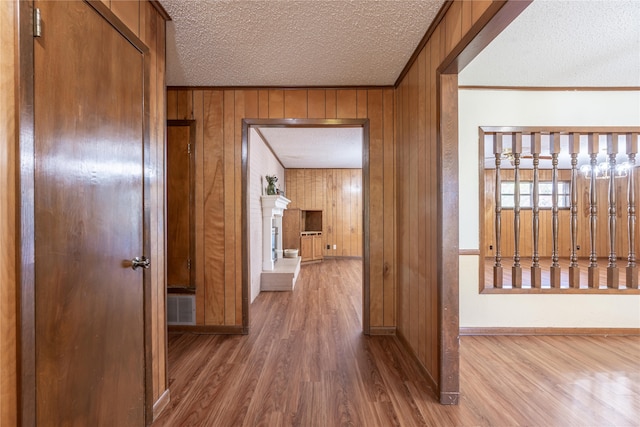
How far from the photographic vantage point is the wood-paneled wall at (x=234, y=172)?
2.93 meters

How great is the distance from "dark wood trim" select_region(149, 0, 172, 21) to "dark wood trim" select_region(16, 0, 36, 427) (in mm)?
923

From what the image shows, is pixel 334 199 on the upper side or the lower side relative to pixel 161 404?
upper

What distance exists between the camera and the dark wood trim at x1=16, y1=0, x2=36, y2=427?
952 millimetres

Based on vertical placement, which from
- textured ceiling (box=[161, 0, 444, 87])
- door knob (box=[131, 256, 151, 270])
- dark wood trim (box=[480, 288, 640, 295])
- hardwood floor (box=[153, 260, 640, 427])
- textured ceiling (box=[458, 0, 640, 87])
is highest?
textured ceiling (box=[458, 0, 640, 87])

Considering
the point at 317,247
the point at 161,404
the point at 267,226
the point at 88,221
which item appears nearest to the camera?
the point at 88,221

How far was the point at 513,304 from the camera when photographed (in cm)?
290

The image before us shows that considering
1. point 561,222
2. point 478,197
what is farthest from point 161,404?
point 561,222

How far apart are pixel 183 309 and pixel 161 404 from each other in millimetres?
1276

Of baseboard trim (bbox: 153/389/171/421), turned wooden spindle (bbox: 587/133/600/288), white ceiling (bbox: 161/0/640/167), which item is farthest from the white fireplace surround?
turned wooden spindle (bbox: 587/133/600/288)

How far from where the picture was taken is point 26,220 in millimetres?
970

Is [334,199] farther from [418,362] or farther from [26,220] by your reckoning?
[26,220]

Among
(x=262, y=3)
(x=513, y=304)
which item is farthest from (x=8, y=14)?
(x=513, y=304)

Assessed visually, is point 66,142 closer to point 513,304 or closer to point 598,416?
point 598,416

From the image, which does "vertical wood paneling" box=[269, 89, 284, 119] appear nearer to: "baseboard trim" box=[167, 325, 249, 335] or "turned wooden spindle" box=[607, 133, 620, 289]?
"baseboard trim" box=[167, 325, 249, 335]
